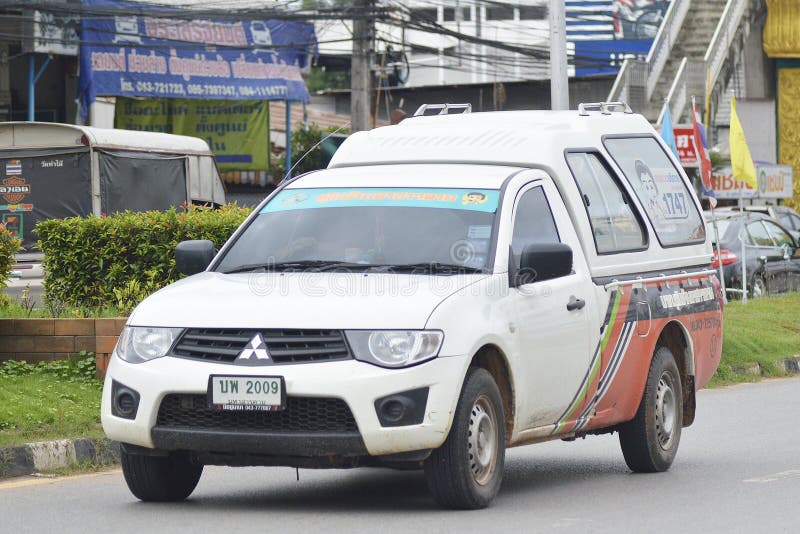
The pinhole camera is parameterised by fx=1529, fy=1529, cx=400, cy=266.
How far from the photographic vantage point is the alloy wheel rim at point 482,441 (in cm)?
718

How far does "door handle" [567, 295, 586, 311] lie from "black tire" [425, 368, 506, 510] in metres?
0.98

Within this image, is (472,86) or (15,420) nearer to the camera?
(15,420)

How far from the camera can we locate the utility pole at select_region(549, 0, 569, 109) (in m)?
17.9

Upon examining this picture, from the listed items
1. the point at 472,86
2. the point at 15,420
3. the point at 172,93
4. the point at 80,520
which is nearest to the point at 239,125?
the point at 172,93

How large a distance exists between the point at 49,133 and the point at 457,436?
50.9 ft

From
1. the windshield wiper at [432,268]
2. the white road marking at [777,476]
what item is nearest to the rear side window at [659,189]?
the white road marking at [777,476]

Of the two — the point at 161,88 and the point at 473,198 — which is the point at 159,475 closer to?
the point at 473,198

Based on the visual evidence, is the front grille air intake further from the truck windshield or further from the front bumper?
the truck windshield

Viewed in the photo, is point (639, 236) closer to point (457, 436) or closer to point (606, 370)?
point (606, 370)

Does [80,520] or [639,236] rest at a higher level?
[639,236]

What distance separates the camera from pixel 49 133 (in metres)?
21.4

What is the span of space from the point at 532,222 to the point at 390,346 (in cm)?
169

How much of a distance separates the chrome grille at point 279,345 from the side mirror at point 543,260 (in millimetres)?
1214

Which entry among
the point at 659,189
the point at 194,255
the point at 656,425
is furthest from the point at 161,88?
the point at 194,255
